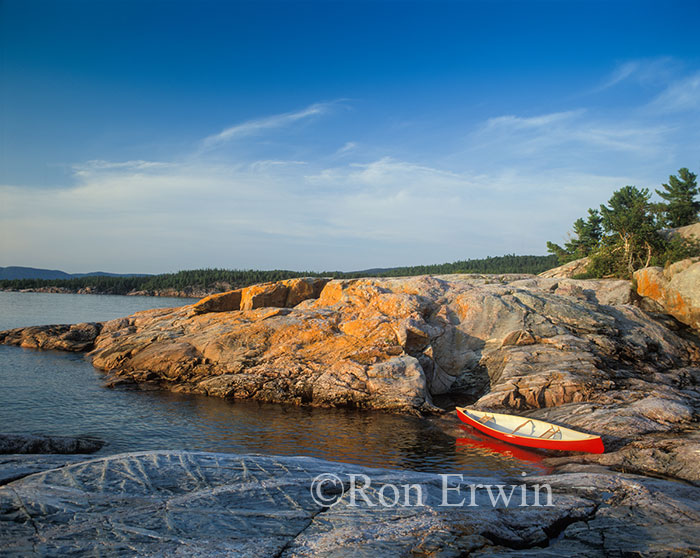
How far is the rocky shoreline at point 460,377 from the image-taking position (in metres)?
7.60

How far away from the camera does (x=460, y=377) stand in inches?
988

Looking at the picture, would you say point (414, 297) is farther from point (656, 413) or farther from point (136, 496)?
point (136, 496)

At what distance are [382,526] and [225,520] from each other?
2701mm

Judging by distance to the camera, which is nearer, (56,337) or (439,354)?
(439,354)

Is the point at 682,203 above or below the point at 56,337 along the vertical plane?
above

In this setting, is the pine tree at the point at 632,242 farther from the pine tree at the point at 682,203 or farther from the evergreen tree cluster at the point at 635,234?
the pine tree at the point at 682,203

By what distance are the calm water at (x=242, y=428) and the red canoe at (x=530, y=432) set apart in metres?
0.45

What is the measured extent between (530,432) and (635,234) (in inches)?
1383

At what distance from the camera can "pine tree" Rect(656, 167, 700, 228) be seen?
5641 cm

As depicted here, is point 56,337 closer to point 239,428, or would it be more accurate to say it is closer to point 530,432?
point 239,428

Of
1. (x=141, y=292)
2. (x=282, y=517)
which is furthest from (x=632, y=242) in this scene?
(x=141, y=292)

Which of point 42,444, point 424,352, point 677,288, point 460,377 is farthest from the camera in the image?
point 677,288

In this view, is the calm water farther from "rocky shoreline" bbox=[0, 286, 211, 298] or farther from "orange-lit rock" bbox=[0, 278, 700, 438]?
"rocky shoreline" bbox=[0, 286, 211, 298]

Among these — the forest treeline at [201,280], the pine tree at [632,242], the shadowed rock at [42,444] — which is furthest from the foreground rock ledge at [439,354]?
the forest treeline at [201,280]
